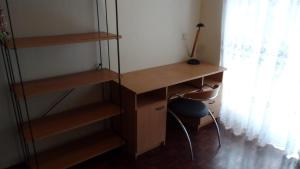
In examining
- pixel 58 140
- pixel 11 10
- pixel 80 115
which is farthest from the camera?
pixel 58 140

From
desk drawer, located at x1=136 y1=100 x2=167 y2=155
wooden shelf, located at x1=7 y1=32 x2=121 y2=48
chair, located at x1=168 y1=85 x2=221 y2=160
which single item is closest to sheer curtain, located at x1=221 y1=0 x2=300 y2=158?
chair, located at x1=168 y1=85 x2=221 y2=160

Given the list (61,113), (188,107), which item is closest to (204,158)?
(188,107)

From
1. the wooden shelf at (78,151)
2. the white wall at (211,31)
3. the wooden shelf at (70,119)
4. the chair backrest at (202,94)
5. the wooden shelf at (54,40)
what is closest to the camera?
the wooden shelf at (54,40)

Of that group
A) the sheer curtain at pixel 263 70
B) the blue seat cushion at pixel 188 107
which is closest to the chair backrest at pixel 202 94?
the blue seat cushion at pixel 188 107

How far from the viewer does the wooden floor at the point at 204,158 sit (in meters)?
2.48

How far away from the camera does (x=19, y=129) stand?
2195 millimetres

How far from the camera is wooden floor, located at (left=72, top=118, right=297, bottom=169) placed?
2.48 meters

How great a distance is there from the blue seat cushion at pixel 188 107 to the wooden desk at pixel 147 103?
13cm

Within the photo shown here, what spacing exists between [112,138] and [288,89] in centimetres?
186

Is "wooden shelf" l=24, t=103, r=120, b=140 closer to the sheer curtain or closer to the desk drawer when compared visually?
the desk drawer

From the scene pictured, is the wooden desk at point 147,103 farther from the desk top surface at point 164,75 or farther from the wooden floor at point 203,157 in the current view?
the wooden floor at point 203,157

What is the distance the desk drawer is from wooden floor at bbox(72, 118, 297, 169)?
0.40ft

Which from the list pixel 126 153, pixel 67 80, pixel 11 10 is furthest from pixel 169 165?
pixel 11 10

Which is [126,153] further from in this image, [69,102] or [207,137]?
[207,137]
